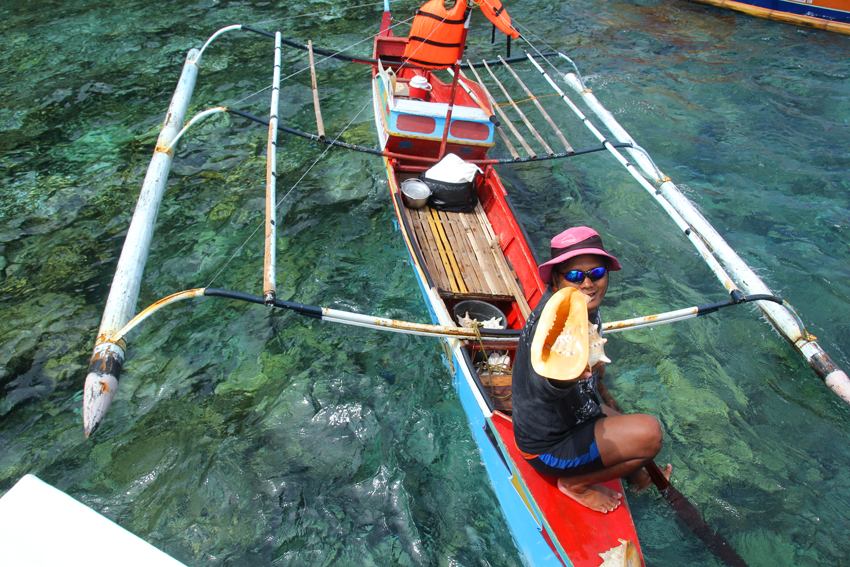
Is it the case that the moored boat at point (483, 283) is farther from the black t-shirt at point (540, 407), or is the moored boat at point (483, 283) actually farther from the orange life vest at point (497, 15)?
the orange life vest at point (497, 15)

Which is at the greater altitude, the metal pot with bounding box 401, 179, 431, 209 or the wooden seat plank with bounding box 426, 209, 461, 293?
the metal pot with bounding box 401, 179, 431, 209

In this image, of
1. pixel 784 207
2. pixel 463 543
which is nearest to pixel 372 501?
pixel 463 543

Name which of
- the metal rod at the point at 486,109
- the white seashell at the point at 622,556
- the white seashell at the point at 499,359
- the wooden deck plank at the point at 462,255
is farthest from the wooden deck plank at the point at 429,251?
the white seashell at the point at 622,556

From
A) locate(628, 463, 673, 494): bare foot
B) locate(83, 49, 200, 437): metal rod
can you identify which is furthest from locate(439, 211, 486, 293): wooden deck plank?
locate(83, 49, 200, 437): metal rod

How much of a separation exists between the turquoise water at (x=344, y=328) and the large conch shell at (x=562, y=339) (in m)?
2.21

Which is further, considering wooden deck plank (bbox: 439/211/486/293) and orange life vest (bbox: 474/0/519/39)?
orange life vest (bbox: 474/0/519/39)

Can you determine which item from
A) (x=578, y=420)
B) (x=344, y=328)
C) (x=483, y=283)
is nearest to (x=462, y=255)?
(x=483, y=283)

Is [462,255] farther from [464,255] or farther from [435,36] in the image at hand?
[435,36]

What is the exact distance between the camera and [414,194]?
6508mm

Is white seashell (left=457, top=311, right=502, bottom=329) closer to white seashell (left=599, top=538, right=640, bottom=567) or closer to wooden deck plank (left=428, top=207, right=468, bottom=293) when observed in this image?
wooden deck plank (left=428, top=207, right=468, bottom=293)

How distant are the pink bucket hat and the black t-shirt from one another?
0.71 ft

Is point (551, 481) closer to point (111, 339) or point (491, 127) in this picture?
point (111, 339)

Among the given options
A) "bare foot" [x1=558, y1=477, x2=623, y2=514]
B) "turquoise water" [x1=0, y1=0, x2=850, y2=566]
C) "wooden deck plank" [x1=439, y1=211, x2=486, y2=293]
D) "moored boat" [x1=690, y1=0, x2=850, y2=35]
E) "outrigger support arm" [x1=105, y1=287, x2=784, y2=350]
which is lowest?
"turquoise water" [x1=0, y1=0, x2=850, y2=566]

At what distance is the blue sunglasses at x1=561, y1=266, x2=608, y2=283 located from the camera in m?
2.80
